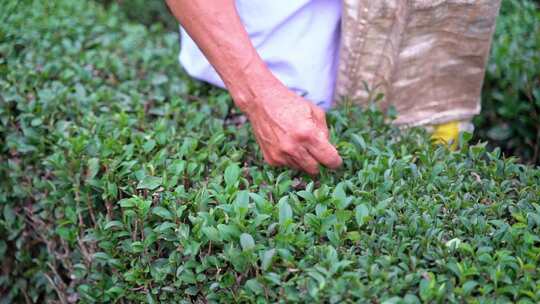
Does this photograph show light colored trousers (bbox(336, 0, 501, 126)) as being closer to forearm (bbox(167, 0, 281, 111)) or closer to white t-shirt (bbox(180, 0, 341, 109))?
white t-shirt (bbox(180, 0, 341, 109))

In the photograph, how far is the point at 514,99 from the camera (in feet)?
11.2

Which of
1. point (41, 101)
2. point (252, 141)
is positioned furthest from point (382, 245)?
point (41, 101)

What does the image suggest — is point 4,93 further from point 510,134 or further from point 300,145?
point 510,134

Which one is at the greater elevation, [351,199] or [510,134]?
[351,199]

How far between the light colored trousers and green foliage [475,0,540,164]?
63 cm

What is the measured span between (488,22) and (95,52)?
1.75 meters

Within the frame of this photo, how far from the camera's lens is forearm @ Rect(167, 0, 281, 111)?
2342 mm

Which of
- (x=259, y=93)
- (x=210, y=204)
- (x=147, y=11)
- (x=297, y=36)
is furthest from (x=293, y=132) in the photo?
(x=147, y=11)

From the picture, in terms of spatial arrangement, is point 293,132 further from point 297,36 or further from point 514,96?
point 514,96

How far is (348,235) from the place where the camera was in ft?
6.59

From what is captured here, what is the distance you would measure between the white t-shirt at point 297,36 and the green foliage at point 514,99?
3.36 feet

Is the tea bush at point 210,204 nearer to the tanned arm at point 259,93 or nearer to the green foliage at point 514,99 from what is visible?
the tanned arm at point 259,93

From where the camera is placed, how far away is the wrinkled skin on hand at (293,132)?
2.30 m

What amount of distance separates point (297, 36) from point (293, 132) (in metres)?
0.54
